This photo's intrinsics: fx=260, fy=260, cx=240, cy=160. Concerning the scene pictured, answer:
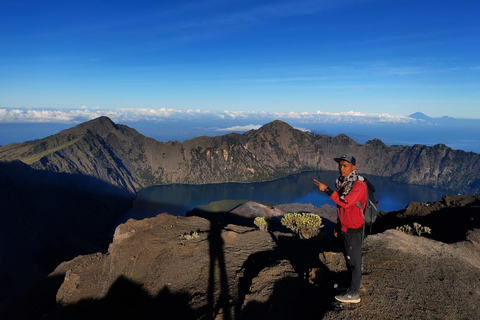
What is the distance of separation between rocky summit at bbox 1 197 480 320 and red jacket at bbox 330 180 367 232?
3091mm

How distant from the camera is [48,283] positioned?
3528 centimetres

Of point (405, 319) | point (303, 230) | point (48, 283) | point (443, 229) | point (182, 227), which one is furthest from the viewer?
point (48, 283)

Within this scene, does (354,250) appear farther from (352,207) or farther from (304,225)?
(304,225)

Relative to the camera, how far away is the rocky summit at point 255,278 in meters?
9.87

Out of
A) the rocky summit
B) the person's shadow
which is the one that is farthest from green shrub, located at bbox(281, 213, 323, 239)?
the person's shadow

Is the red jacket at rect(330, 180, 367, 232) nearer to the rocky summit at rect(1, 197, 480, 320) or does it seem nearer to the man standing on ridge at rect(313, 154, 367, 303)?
the man standing on ridge at rect(313, 154, 367, 303)

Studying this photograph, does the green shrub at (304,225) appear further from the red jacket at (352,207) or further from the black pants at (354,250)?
the red jacket at (352,207)

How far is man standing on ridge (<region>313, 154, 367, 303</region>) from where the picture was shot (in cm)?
765

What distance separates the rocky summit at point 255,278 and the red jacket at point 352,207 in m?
3.09

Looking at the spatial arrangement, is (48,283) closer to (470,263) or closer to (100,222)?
(470,263)

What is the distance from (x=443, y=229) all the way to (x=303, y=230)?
14.3 m

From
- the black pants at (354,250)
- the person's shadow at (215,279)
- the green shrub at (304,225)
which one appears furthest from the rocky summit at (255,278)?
the green shrub at (304,225)

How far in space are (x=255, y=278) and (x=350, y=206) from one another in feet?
27.0

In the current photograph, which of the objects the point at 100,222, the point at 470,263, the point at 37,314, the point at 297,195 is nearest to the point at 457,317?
the point at 470,263
